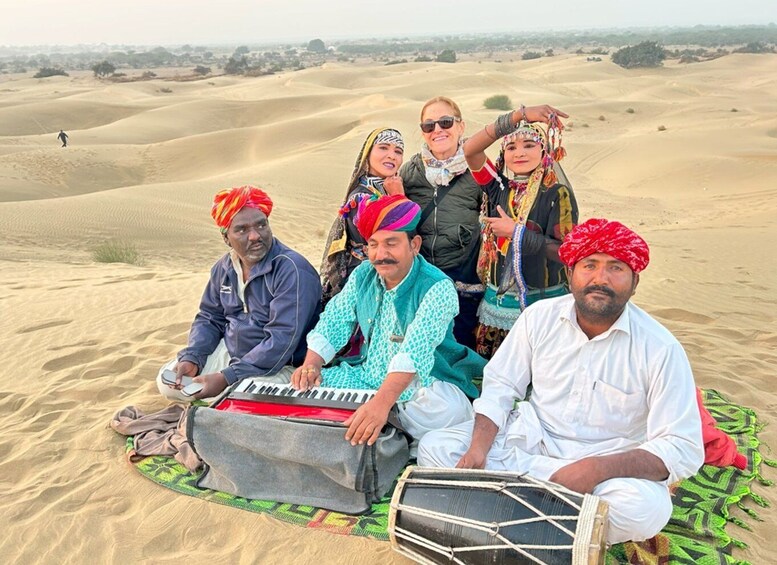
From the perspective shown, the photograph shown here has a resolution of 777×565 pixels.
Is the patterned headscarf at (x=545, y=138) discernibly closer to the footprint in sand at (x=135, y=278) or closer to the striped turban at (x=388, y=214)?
the striped turban at (x=388, y=214)

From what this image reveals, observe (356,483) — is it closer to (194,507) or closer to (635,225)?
(194,507)

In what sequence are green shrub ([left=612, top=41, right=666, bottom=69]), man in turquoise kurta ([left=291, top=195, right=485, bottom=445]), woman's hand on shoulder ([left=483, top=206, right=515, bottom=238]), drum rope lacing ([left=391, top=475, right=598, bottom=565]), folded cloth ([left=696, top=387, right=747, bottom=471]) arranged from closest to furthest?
drum rope lacing ([left=391, top=475, right=598, bottom=565])
man in turquoise kurta ([left=291, top=195, right=485, bottom=445])
folded cloth ([left=696, top=387, right=747, bottom=471])
woman's hand on shoulder ([left=483, top=206, right=515, bottom=238])
green shrub ([left=612, top=41, right=666, bottom=69])

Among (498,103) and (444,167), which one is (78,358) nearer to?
(444,167)

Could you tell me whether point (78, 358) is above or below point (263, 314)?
below

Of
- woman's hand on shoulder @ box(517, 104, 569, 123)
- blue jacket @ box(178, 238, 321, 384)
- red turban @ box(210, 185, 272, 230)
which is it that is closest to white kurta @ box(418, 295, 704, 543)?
woman's hand on shoulder @ box(517, 104, 569, 123)

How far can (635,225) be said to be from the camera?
13.0 m

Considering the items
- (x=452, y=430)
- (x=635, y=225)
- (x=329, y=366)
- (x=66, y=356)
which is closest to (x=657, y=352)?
(x=452, y=430)

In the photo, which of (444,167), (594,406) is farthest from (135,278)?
(594,406)

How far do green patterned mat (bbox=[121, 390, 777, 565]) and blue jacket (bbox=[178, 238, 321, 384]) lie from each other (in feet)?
2.67

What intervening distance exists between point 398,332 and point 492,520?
4.74 feet

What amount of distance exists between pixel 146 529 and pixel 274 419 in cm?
90

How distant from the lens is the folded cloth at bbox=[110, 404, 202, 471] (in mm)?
3984

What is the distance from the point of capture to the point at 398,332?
155 inches

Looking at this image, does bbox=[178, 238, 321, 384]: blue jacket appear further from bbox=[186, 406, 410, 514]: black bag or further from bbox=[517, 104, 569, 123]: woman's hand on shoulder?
bbox=[517, 104, 569, 123]: woman's hand on shoulder
